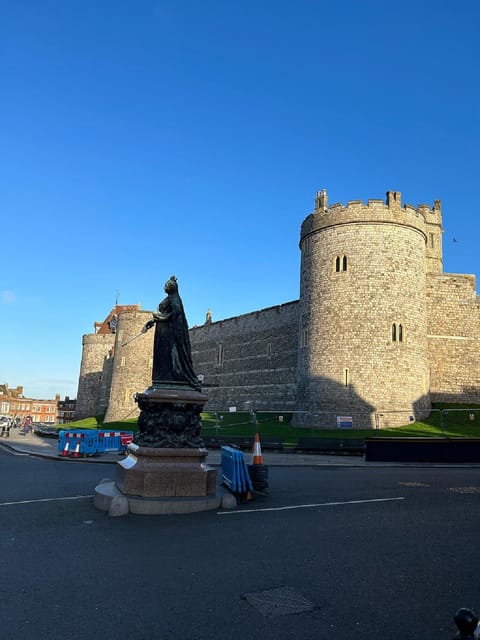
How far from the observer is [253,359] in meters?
43.6

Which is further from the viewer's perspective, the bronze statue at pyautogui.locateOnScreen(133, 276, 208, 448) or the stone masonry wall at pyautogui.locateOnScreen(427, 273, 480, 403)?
the stone masonry wall at pyautogui.locateOnScreen(427, 273, 480, 403)

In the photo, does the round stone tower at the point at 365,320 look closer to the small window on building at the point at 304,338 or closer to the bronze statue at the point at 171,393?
the small window on building at the point at 304,338

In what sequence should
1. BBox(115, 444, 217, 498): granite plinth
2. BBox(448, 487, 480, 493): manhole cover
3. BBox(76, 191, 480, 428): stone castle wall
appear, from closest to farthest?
1. BBox(115, 444, 217, 498): granite plinth
2. BBox(448, 487, 480, 493): manhole cover
3. BBox(76, 191, 480, 428): stone castle wall

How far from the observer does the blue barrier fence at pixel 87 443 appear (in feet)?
63.0

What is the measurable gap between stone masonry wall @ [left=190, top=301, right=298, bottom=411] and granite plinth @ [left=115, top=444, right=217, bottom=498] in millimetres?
26464

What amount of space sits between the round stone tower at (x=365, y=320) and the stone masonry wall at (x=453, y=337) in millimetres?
2636

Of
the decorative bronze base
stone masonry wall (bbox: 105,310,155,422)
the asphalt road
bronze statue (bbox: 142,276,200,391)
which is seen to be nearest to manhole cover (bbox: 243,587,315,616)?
the asphalt road

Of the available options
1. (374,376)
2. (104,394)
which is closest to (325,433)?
(374,376)

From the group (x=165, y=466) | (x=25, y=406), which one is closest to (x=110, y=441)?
(x=165, y=466)

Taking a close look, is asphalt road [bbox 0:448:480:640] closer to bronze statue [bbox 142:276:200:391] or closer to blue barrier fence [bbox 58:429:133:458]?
bronze statue [bbox 142:276:200:391]

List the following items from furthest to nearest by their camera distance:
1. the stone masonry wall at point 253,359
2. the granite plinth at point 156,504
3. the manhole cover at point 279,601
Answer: the stone masonry wall at point 253,359 → the granite plinth at point 156,504 → the manhole cover at point 279,601

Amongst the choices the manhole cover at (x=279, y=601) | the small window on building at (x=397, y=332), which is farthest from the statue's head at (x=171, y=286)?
the small window on building at (x=397, y=332)

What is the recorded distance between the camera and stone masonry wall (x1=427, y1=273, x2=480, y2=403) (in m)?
30.9

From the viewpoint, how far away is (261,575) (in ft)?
15.9
